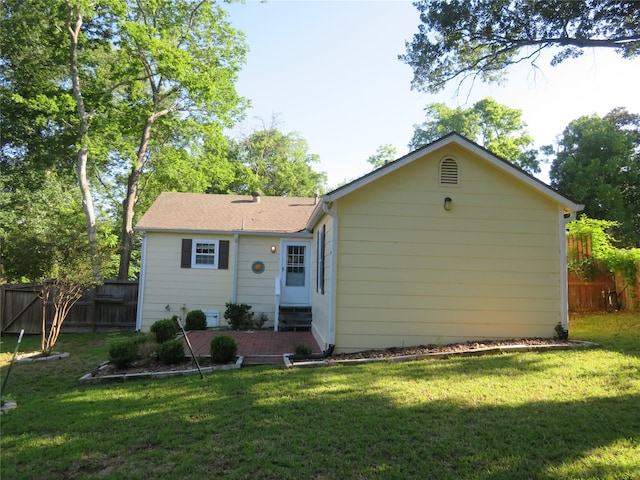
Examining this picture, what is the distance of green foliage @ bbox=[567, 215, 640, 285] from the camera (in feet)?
36.1

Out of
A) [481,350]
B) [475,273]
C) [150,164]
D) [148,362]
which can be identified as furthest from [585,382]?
[150,164]

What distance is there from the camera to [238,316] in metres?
12.0

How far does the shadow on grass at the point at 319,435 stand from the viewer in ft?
10.4

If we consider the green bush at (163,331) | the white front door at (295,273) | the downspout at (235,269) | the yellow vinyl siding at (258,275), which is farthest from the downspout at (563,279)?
the downspout at (235,269)

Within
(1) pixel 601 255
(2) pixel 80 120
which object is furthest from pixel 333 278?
(2) pixel 80 120

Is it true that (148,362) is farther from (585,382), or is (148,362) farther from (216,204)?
(216,204)

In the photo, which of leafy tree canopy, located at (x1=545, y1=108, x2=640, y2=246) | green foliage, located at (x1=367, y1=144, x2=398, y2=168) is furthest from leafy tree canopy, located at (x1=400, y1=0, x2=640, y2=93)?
green foliage, located at (x1=367, y1=144, x2=398, y2=168)

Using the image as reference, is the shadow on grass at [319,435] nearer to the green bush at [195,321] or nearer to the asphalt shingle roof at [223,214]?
the green bush at [195,321]

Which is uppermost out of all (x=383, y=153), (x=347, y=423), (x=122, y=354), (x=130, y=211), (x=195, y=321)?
(x=383, y=153)

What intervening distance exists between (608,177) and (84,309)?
28.6 m

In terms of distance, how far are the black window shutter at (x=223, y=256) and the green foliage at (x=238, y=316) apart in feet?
4.13

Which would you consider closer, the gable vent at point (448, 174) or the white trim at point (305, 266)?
the gable vent at point (448, 174)

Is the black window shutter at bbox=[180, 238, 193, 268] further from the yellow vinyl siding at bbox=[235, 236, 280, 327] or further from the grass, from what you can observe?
the grass

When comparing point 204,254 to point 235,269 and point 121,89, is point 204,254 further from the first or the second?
point 121,89
